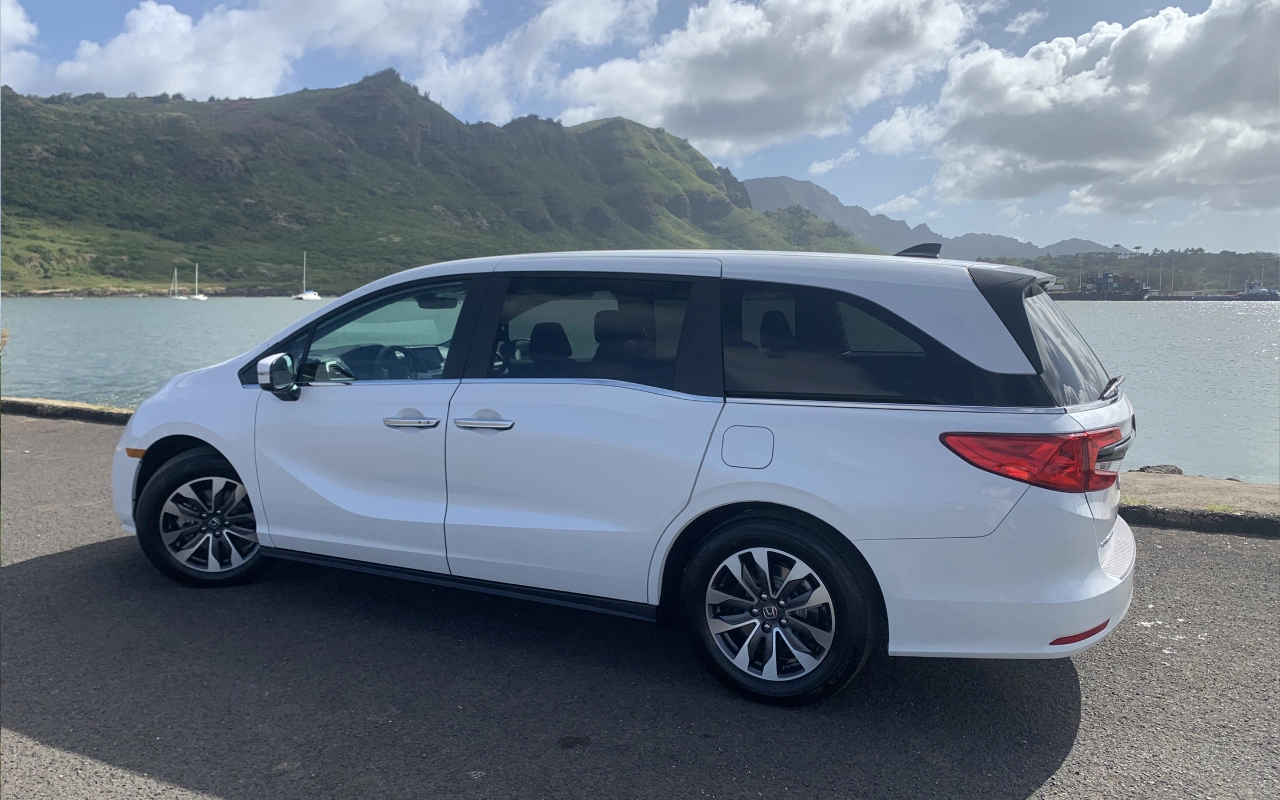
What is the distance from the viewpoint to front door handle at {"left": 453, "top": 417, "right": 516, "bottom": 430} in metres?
3.78

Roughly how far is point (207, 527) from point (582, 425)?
2.45m

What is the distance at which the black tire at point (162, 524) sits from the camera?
184 inches

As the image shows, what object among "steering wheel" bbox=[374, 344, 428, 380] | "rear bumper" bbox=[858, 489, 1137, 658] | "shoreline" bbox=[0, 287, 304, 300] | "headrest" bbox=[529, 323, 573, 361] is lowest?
"shoreline" bbox=[0, 287, 304, 300]

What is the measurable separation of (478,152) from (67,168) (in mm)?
92076

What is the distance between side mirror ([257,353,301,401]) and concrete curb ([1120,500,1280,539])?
547cm

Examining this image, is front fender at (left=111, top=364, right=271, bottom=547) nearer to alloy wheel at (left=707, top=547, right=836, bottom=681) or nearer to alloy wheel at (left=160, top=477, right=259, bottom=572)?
alloy wheel at (left=160, top=477, right=259, bottom=572)

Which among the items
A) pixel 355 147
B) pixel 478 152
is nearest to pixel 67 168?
pixel 355 147

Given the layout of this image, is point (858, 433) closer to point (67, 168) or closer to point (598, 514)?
point (598, 514)

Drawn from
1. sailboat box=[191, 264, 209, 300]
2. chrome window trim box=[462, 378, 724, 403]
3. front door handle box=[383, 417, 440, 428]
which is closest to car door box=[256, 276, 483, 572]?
front door handle box=[383, 417, 440, 428]

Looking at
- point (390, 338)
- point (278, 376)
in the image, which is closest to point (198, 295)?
point (278, 376)

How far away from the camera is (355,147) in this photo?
17412cm

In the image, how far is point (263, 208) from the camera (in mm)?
126938

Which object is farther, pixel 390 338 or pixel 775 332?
pixel 390 338

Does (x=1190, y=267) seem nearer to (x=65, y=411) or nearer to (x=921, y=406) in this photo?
(x=921, y=406)
